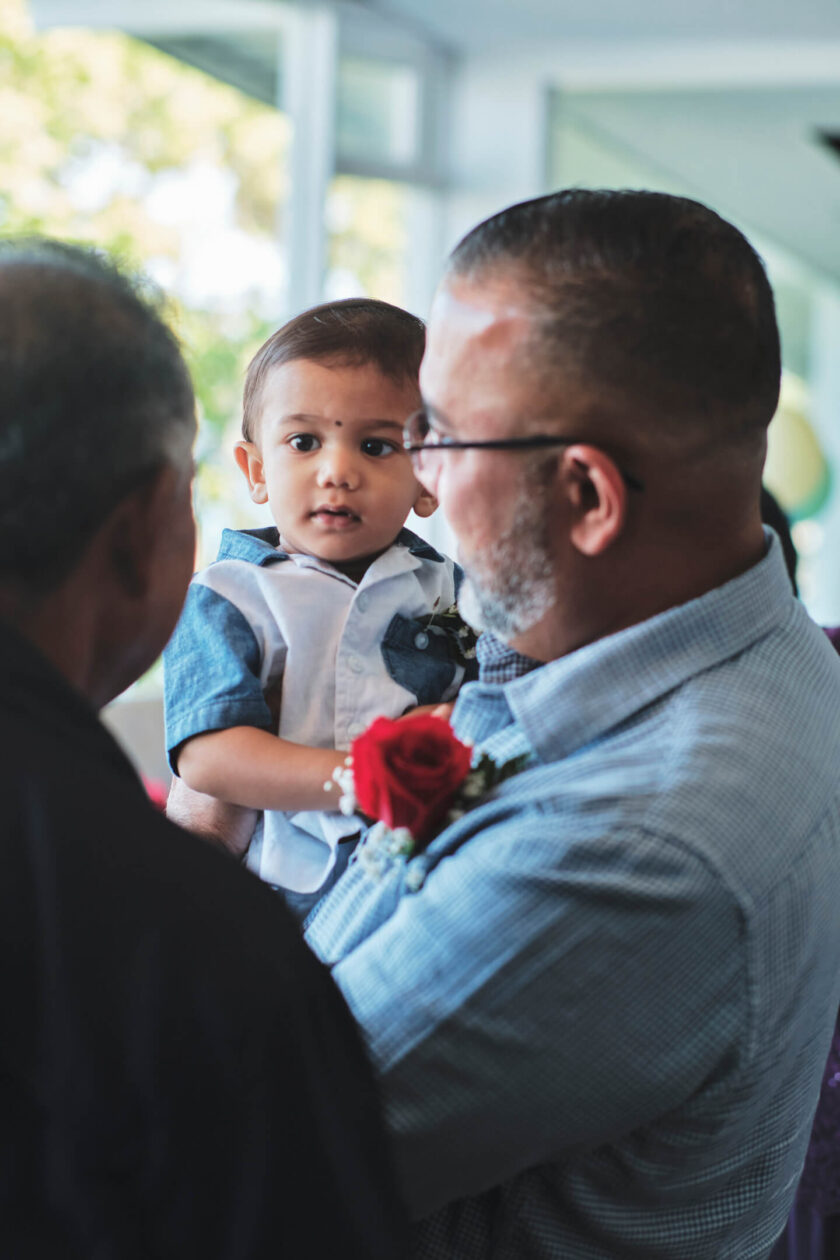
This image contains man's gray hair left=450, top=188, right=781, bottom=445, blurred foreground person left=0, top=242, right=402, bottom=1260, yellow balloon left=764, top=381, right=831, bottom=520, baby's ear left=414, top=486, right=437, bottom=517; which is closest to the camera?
blurred foreground person left=0, top=242, right=402, bottom=1260

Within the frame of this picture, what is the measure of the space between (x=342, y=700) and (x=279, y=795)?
141 millimetres

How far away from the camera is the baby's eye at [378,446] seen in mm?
1590

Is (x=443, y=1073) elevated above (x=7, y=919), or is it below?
below

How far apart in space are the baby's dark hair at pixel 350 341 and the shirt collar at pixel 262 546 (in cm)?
14

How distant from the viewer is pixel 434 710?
1503mm

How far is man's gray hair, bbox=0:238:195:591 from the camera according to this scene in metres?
0.92

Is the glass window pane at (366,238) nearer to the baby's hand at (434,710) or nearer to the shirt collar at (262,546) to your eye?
the shirt collar at (262,546)

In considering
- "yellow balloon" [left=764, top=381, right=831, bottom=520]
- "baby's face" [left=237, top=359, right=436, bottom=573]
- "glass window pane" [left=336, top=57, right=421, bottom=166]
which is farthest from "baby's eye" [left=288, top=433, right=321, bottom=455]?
"glass window pane" [left=336, top=57, right=421, bottom=166]

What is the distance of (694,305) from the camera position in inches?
45.1

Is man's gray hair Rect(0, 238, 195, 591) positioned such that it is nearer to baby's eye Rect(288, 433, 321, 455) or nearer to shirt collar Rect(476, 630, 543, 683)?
shirt collar Rect(476, 630, 543, 683)

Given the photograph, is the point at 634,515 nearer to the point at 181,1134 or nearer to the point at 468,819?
the point at 468,819

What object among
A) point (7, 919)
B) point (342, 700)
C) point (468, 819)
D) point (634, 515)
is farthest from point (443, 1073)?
point (342, 700)

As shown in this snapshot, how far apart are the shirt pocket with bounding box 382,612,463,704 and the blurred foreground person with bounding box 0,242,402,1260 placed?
24.3 inches

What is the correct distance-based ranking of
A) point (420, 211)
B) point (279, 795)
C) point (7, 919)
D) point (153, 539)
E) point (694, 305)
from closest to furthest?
point (7, 919) → point (153, 539) → point (694, 305) → point (279, 795) → point (420, 211)
